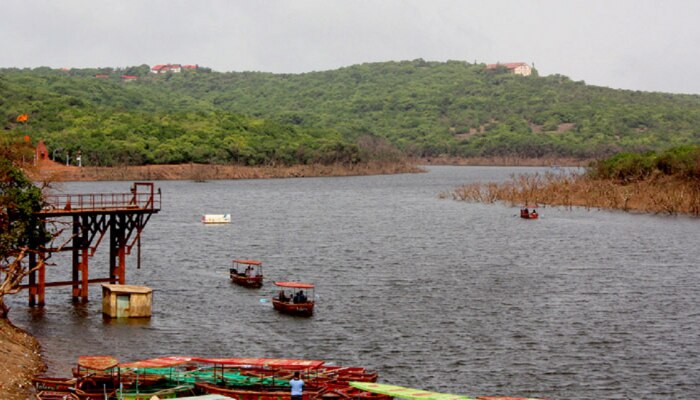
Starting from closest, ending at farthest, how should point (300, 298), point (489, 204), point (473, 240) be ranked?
point (300, 298) < point (473, 240) < point (489, 204)

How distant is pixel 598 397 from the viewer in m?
47.5

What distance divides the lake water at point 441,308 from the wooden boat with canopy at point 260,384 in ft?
23.9

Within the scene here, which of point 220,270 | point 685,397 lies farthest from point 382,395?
point 220,270

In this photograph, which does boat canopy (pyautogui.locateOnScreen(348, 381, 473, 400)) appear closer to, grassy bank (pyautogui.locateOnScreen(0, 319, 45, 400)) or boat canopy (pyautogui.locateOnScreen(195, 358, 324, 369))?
boat canopy (pyautogui.locateOnScreen(195, 358, 324, 369))

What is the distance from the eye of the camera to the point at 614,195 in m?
149

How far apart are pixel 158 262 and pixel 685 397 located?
57090 millimetres

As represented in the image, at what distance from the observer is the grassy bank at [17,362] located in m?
41.2

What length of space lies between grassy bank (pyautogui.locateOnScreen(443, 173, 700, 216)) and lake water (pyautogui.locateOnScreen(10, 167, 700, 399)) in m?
11.9

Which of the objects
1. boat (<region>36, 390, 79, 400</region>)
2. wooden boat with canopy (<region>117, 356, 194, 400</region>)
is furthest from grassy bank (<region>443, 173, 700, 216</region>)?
boat (<region>36, 390, 79, 400</region>)

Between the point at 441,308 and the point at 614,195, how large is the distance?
8836 centimetres

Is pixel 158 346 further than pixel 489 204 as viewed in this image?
No

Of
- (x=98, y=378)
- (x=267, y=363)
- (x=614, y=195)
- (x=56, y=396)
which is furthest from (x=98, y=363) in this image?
(x=614, y=195)

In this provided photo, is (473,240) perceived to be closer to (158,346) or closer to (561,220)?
(561,220)

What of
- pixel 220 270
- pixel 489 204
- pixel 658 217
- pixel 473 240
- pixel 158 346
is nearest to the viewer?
pixel 158 346
